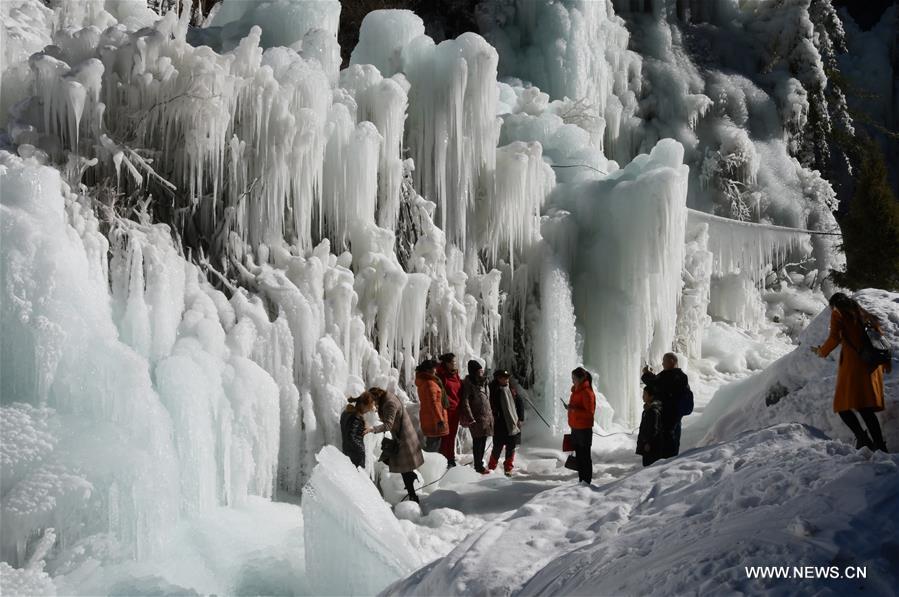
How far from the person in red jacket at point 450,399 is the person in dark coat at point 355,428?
1.54m

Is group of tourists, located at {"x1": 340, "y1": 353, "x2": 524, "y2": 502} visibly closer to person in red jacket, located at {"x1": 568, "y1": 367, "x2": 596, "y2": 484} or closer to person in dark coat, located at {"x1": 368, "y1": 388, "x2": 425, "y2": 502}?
person in dark coat, located at {"x1": 368, "y1": 388, "x2": 425, "y2": 502}

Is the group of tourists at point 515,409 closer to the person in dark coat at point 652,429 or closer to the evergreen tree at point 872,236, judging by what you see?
the person in dark coat at point 652,429

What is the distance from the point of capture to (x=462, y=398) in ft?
33.5

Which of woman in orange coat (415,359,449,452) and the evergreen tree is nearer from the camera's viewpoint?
woman in orange coat (415,359,449,452)

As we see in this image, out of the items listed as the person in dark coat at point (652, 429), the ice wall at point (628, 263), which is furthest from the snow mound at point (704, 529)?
the ice wall at point (628, 263)

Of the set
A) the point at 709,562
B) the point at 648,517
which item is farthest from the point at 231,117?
the point at 709,562

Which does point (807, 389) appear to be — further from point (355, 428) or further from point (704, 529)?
point (704, 529)

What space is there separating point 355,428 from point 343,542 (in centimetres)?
224

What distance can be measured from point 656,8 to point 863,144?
5.99m

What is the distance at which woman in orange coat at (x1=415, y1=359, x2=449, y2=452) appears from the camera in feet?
31.8

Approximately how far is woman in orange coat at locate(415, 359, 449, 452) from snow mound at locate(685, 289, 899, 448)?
2.85 meters

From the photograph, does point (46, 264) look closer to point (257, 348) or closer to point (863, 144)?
point (257, 348)

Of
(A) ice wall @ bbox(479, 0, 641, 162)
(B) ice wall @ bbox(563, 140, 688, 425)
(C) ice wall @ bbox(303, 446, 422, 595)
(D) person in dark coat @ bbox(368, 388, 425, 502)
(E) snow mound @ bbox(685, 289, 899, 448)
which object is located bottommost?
(C) ice wall @ bbox(303, 446, 422, 595)

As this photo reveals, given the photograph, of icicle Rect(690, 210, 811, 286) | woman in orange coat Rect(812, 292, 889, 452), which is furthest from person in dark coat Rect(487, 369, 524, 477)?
icicle Rect(690, 210, 811, 286)
